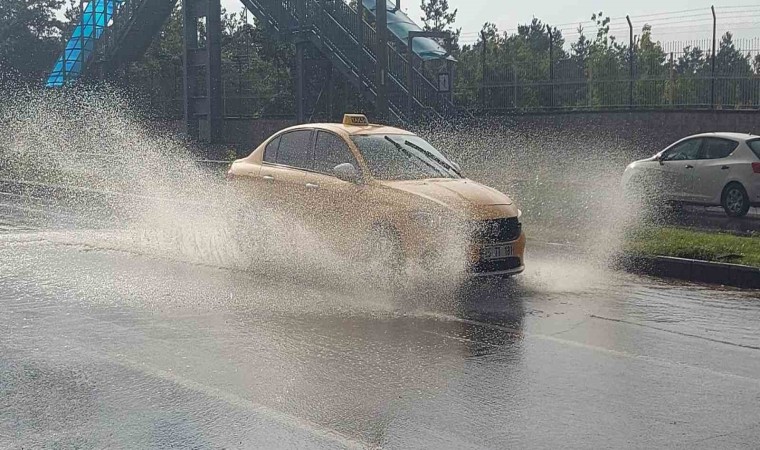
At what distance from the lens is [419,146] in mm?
12125

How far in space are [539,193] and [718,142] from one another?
356 centimetres

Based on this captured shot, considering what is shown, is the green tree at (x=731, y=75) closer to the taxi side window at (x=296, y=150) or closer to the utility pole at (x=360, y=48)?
the utility pole at (x=360, y=48)

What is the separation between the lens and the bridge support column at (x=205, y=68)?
3494cm

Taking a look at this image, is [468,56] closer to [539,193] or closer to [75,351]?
[539,193]

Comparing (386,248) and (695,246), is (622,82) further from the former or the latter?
(386,248)

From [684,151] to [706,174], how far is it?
80cm

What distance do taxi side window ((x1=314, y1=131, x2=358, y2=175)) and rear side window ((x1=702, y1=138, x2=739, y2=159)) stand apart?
10.1 meters

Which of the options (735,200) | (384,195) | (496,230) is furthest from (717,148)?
(384,195)

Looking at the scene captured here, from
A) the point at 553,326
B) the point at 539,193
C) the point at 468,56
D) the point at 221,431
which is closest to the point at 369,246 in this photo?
the point at 553,326

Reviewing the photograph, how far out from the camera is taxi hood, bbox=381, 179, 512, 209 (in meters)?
10.3

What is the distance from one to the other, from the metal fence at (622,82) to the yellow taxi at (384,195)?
55.3ft

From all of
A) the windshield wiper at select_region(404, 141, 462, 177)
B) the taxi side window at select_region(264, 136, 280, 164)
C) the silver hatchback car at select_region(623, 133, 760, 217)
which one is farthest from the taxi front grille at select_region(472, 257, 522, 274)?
the silver hatchback car at select_region(623, 133, 760, 217)

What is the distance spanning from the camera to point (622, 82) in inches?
1140

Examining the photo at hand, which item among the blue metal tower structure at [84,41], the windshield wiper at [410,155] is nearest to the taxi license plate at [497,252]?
the windshield wiper at [410,155]
